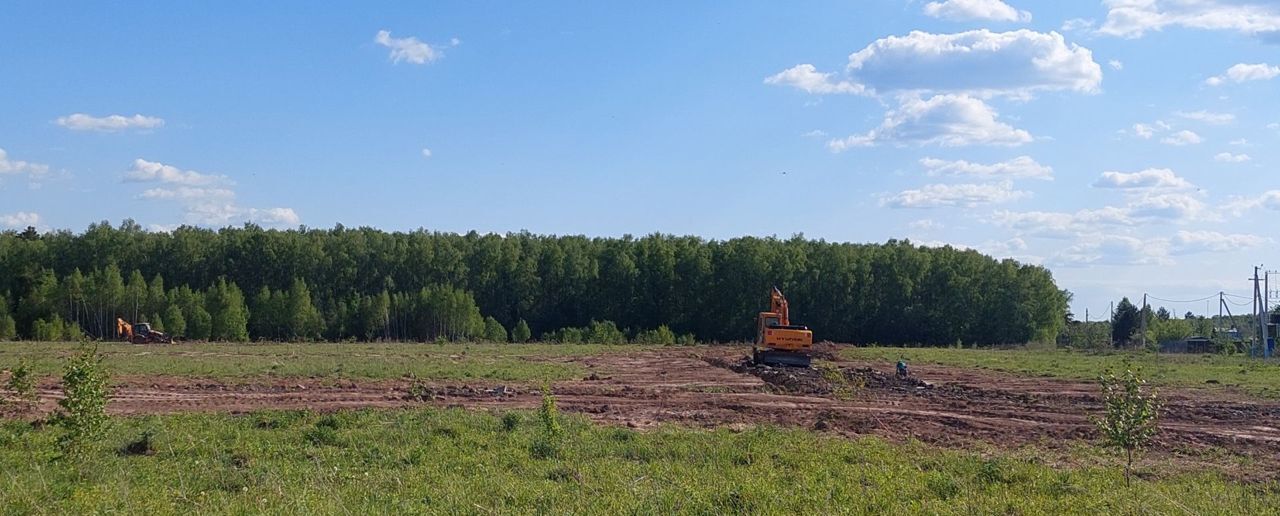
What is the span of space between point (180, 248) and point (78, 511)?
286ft

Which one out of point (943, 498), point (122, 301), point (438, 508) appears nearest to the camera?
point (438, 508)

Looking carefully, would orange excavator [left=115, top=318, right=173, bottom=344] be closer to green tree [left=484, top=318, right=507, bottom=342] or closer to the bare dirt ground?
green tree [left=484, top=318, right=507, bottom=342]

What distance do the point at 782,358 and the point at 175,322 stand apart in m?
50.6

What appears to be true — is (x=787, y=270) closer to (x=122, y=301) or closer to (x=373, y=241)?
(x=373, y=241)

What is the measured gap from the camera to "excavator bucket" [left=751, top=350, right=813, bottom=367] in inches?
1451

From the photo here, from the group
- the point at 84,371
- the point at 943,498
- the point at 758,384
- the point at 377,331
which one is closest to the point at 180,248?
the point at 377,331

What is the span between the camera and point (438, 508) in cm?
1047

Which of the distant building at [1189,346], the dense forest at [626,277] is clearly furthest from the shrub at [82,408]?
the distant building at [1189,346]

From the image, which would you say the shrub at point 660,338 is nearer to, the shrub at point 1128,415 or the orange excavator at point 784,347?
the orange excavator at point 784,347

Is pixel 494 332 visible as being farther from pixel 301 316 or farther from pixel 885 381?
pixel 885 381


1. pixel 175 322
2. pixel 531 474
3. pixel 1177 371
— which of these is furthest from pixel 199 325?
pixel 531 474

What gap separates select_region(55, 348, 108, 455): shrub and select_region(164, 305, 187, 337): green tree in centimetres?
6236

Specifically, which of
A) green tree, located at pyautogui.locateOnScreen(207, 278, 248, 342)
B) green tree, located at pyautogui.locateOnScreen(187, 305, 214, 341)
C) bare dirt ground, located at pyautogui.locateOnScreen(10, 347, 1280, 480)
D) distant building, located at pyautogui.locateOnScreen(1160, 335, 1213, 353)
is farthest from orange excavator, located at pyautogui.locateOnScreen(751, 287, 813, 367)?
green tree, located at pyautogui.locateOnScreen(187, 305, 214, 341)

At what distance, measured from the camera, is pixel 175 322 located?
71625 millimetres
